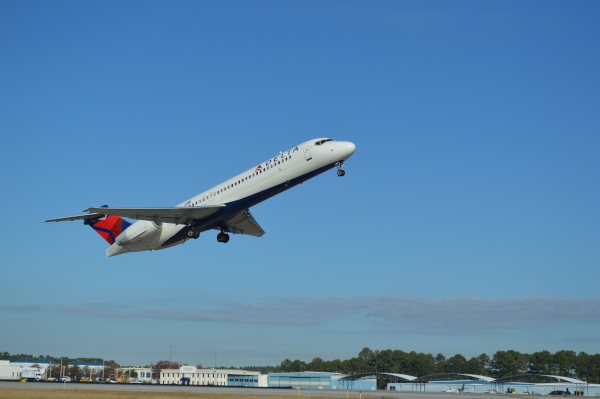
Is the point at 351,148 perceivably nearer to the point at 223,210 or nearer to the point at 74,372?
the point at 223,210

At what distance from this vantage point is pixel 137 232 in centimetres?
5444

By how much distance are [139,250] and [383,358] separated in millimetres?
116966

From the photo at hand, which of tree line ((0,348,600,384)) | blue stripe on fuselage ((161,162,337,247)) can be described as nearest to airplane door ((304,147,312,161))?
blue stripe on fuselage ((161,162,337,247))

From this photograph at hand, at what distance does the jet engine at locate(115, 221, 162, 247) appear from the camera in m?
53.9

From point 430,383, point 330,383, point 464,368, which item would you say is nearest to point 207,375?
point 330,383

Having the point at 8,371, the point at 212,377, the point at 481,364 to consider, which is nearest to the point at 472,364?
the point at 481,364

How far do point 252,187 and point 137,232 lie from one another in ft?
42.8

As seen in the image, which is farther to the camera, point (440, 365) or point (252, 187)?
point (440, 365)

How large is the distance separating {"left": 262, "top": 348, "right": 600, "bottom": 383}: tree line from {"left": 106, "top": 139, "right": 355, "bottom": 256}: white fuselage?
105 meters

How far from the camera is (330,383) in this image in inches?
3858

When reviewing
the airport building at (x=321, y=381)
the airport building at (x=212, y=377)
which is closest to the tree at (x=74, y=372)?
the airport building at (x=212, y=377)

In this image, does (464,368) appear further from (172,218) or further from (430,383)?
(172,218)

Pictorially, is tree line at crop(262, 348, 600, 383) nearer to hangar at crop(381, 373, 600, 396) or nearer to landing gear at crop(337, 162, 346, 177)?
hangar at crop(381, 373, 600, 396)

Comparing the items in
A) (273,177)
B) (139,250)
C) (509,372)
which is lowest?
(509,372)
